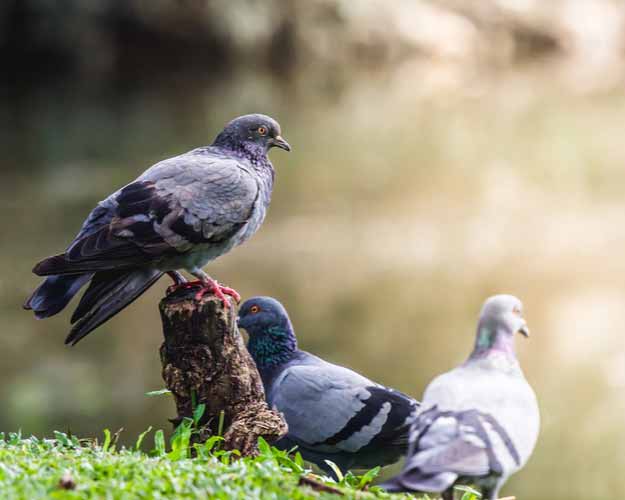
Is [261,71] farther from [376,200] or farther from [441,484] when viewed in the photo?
[441,484]

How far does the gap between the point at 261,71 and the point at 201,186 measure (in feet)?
116

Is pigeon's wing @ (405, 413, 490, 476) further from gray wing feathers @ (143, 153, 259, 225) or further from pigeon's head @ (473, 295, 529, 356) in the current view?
gray wing feathers @ (143, 153, 259, 225)

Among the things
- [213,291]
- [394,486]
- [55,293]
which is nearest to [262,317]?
[213,291]

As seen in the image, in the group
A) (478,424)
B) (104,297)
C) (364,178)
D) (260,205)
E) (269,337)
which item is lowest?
(269,337)

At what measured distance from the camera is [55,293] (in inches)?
205

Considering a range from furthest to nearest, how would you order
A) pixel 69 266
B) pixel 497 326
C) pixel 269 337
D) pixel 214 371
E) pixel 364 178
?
pixel 364 178 < pixel 269 337 < pixel 214 371 < pixel 69 266 < pixel 497 326

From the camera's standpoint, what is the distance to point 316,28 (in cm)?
3994

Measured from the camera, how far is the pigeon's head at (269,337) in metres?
6.23

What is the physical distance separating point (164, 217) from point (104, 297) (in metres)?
→ 0.48

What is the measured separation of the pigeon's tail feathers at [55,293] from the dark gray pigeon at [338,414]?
138 cm

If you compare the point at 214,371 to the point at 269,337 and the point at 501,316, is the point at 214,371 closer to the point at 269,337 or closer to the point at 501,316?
the point at 269,337

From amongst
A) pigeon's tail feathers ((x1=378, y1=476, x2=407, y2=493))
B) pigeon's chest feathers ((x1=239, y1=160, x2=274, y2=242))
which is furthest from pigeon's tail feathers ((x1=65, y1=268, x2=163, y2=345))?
pigeon's tail feathers ((x1=378, y1=476, x2=407, y2=493))

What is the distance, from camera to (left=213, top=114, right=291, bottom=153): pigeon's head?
5.87 metres

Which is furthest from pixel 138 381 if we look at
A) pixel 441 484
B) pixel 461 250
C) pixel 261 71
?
pixel 261 71
